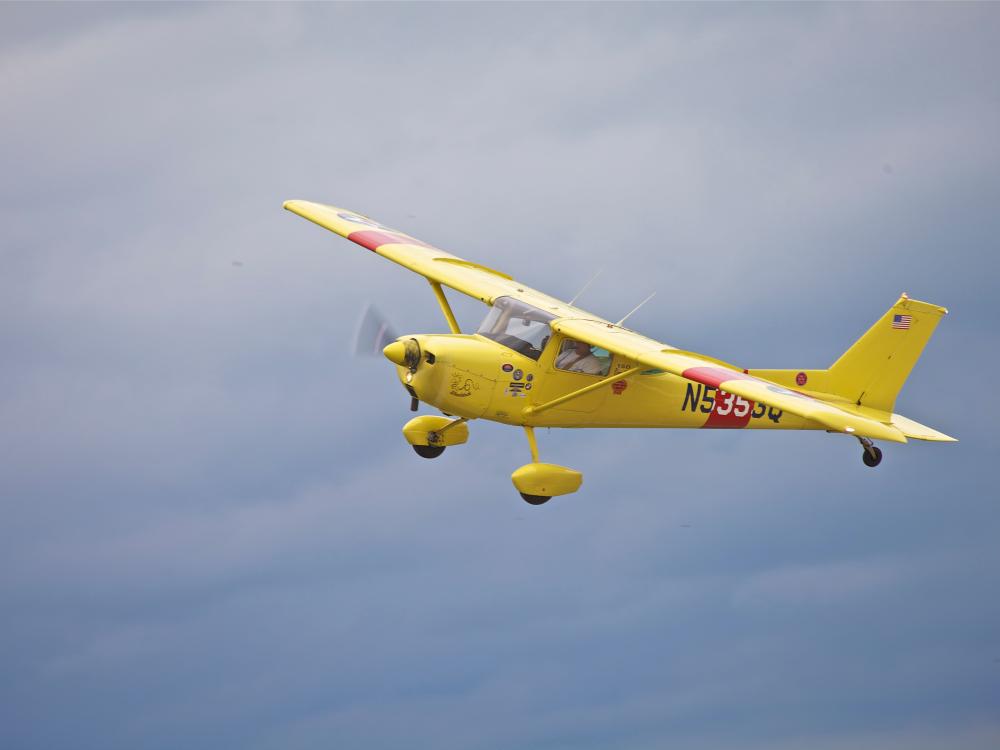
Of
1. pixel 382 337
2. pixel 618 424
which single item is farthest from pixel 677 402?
pixel 382 337

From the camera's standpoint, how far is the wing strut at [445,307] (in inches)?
1153

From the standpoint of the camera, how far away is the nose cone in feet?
86.5

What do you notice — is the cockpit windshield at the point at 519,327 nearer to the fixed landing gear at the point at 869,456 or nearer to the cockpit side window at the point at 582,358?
the cockpit side window at the point at 582,358

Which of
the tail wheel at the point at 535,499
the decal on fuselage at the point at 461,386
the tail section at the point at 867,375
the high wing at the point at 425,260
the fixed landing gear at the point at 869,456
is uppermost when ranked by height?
the high wing at the point at 425,260

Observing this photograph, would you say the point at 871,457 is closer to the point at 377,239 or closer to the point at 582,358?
the point at 582,358

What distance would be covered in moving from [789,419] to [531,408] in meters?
5.35

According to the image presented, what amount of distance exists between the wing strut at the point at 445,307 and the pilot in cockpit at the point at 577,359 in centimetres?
289

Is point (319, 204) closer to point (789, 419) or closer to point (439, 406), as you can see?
point (439, 406)

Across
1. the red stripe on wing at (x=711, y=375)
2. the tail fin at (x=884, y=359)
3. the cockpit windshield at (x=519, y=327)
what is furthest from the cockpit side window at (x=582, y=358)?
the tail fin at (x=884, y=359)

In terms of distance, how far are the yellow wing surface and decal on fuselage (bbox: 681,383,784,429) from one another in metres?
0.70

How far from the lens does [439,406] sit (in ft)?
87.7

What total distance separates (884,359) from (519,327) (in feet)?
23.3

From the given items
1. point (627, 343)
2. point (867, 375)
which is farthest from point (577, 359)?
point (867, 375)

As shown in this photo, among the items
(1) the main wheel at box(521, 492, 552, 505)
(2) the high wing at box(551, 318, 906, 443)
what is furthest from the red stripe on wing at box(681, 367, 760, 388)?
(1) the main wheel at box(521, 492, 552, 505)
